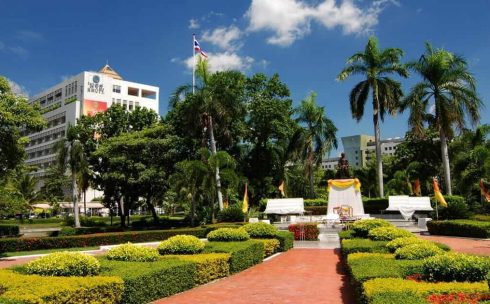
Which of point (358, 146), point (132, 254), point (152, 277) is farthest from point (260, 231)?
Result: point (358, 146)

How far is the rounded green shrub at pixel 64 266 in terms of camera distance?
8.59 m

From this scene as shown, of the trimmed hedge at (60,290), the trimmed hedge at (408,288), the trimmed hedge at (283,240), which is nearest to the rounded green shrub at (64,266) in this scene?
the trimmed hedge at (60,290)

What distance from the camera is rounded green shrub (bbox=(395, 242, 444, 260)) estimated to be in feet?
33.5

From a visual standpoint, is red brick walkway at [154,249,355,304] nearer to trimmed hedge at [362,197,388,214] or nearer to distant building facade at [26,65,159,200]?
trimmed hedge at [362,197,388,214]

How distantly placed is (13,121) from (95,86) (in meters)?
68.0

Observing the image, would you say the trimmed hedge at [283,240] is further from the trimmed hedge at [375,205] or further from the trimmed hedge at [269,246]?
the trimmed hedge at [375,205]

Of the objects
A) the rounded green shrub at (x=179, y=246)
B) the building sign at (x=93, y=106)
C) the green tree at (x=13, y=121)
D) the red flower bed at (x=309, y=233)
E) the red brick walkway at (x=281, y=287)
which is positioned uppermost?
the building sign at (x=93, y=106)

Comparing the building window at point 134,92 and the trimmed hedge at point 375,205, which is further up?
the building window at point 134,92

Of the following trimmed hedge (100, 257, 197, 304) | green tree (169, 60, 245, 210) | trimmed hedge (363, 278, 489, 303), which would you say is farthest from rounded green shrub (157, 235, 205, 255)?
green tree (169, 60, 245, 210)

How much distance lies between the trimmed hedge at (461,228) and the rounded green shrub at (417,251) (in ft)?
40.7

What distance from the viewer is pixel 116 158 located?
116 feet

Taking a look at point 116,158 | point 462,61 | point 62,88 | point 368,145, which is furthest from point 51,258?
point 368,145

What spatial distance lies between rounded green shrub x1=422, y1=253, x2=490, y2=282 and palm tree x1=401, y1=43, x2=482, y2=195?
2426 cm

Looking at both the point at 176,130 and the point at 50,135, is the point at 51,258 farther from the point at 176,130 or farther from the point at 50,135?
the point at 50,135
